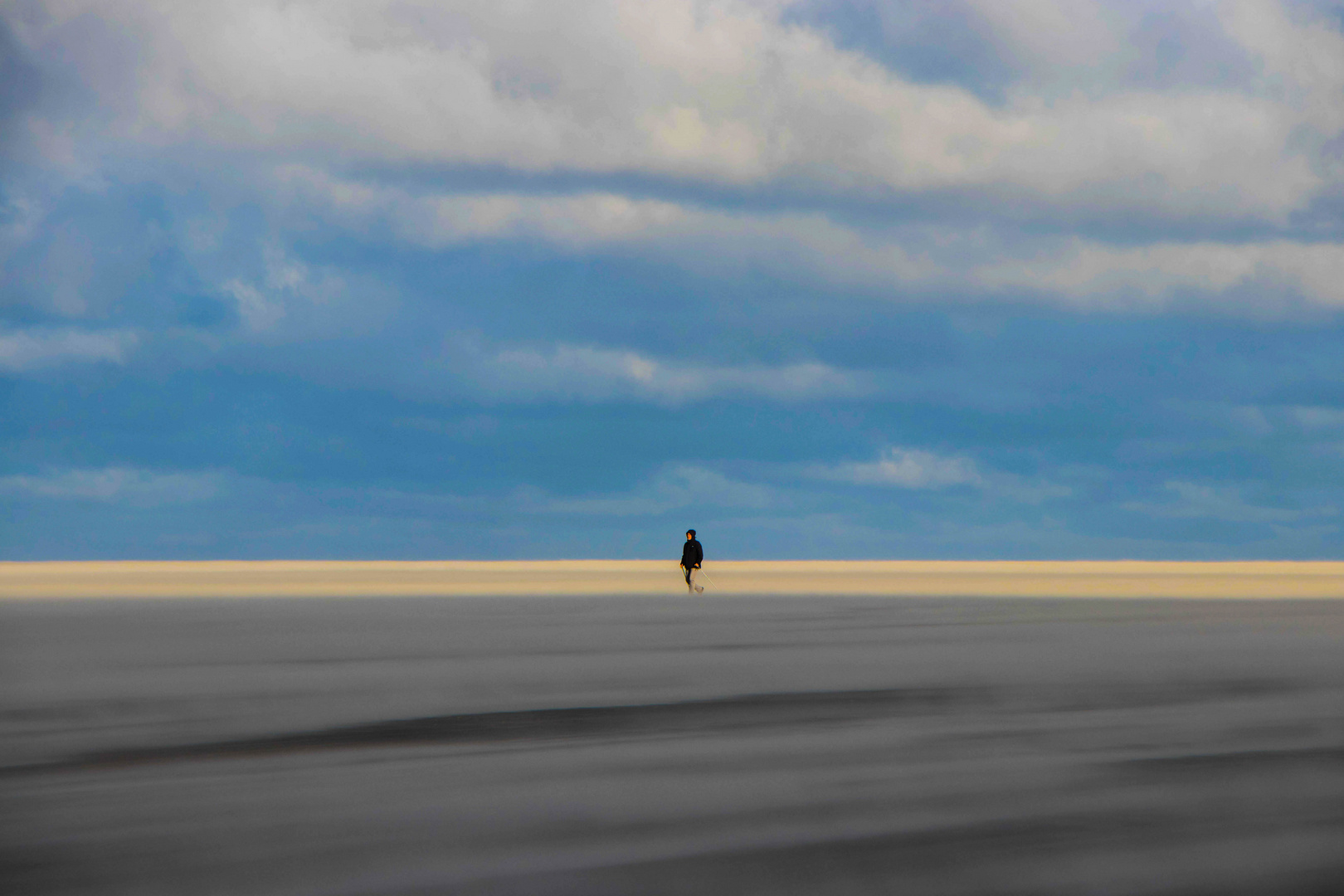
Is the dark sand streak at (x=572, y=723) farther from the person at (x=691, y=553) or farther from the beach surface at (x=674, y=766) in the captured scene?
the person at (x=691, y=553)

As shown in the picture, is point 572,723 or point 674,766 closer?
point 674,766

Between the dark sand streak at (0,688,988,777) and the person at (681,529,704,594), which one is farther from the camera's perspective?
the person at (681,529,704,594)

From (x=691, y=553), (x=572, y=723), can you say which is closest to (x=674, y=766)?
(x=572, y=723)

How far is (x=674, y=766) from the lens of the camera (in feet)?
30.2

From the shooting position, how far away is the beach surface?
255 inches

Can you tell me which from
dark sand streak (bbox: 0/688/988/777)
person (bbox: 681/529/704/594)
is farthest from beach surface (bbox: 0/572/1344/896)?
person (bbox: 681/529/704/594)

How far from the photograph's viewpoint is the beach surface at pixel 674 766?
6.49m

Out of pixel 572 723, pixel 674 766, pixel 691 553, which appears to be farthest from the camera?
pixel 691 553

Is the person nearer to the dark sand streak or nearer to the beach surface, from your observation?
the beach surface

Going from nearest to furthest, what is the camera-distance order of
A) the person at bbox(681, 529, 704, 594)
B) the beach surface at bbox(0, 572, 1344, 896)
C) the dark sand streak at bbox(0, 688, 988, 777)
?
the beach surface at bbox(0, 572, 1344, 896), the dark sand streak at bbox(0, 688, 988, 777), the person at bbox(681, 529, 704, 594)

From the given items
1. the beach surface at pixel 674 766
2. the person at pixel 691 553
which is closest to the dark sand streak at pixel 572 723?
the beach surface at pixel 674 766

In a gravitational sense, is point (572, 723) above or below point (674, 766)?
above

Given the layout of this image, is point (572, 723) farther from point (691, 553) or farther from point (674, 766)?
point (691, 553)

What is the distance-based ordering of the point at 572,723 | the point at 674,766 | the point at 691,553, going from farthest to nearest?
the point at 691,553 < the point at 572,723 < the point at 674,766
